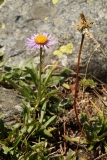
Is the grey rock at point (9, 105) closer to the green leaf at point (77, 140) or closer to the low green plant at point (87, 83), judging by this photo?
the green leaf at point (77, 140)

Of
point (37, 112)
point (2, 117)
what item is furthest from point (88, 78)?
point (2, 117)

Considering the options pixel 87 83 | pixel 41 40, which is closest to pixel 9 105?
pixel 41 40

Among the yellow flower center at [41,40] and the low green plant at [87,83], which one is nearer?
the yellow flower center at [41,40]

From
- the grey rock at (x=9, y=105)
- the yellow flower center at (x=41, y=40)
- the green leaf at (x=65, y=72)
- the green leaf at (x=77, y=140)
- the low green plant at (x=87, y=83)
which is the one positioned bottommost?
the green leaf at (x=77, y=140)

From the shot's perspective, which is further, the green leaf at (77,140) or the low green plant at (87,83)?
the low green plant at (87,83)

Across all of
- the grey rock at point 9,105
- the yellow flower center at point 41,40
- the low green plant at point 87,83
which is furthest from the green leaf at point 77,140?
the yellow flower center at point 41,40

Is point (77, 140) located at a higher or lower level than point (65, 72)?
lower

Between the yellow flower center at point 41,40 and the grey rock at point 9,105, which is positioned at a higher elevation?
the yellow flower center at point 41,40

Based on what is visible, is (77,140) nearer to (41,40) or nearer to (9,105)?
(9,105)

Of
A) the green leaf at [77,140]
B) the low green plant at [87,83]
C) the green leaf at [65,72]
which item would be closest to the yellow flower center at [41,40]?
the green leaf at [65,72]

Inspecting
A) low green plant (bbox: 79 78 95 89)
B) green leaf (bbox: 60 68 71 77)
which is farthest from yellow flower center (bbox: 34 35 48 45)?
low green plant (bbox: 79 78 95 89)

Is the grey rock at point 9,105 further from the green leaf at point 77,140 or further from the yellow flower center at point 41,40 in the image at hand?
the yellow flower center at point 41,40

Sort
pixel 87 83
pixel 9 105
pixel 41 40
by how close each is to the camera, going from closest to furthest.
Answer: pixel 41 40
pixel 9 105
pixel 87 83

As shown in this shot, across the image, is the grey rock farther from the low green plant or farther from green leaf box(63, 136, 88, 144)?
the low green plant
